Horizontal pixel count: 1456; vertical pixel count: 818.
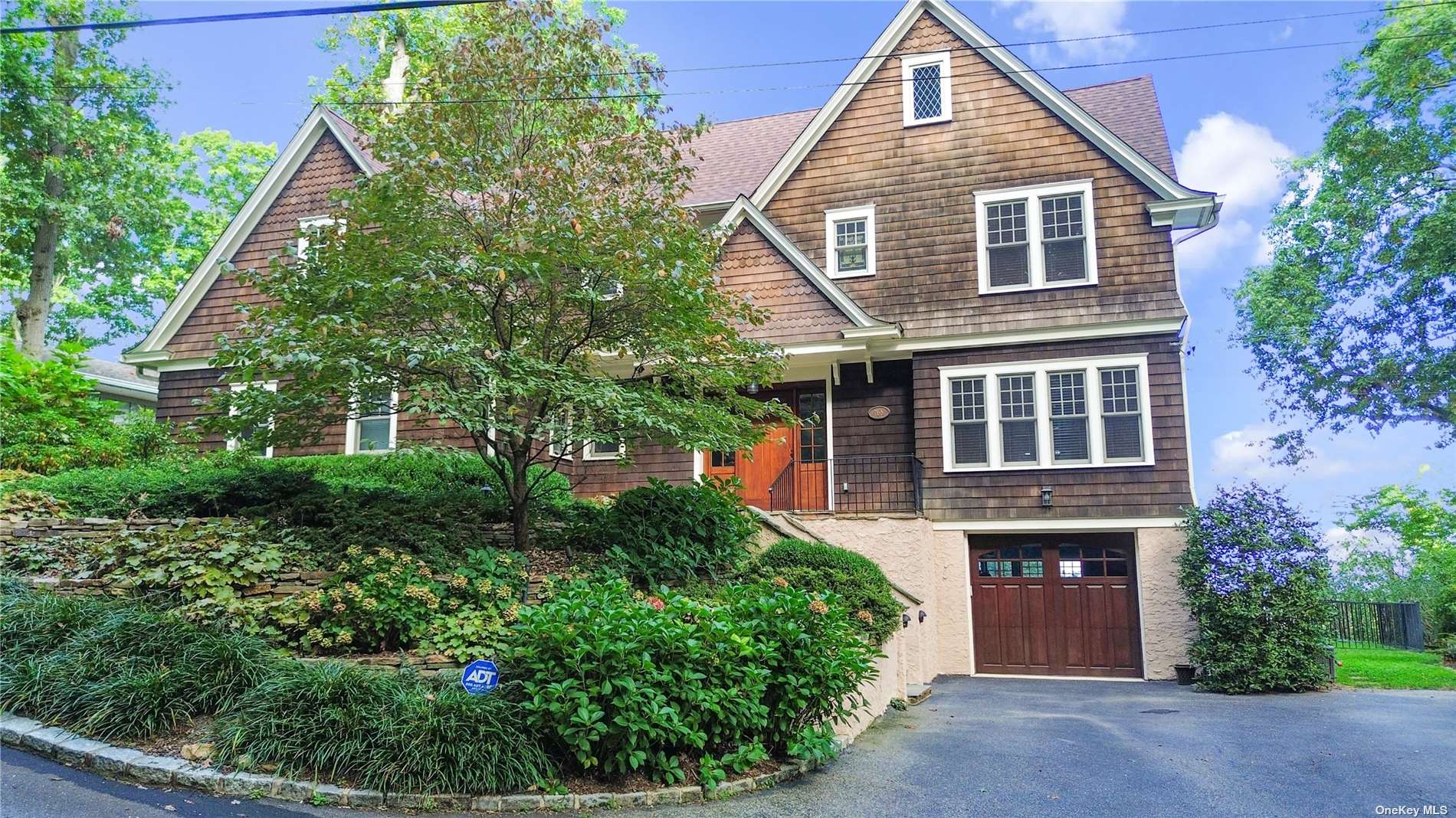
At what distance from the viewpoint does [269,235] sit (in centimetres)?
1762

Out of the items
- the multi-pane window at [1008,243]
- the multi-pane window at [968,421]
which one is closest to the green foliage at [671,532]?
the multi-pane window at [968,421]

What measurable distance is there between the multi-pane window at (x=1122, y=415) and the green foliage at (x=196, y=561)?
11.5m

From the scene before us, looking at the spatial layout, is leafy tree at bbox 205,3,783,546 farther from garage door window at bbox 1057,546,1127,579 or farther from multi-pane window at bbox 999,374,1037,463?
garage door window at bbox 1057,546,1127,579

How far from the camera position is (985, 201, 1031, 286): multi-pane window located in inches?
588

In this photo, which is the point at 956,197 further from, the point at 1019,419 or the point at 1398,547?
the point at 1398,547

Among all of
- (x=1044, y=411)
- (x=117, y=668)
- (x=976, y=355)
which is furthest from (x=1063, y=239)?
(x=117, y=668)

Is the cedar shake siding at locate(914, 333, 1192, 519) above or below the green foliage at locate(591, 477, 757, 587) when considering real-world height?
above

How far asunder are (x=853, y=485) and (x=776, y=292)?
136 inches

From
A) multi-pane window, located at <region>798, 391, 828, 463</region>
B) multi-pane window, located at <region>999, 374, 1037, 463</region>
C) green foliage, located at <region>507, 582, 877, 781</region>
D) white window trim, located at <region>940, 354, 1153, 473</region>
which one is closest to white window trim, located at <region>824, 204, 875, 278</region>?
multi-pane window, located at <region>798, 391, 828, 463</region>

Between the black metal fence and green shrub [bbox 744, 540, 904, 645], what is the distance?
12.0 metres

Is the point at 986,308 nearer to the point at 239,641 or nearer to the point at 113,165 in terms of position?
the point at 239,641

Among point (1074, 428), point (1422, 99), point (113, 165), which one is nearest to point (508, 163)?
point (1074, 428)

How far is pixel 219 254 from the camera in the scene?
17.7 meters

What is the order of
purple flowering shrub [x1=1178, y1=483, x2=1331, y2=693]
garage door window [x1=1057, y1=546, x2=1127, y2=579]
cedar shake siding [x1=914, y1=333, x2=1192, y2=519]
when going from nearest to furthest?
1. purple flowering shrub [x1=1178, y1=483, x2=1331, y2=693]
2. cedar shake siding [x1=914, y1=333, x2=1192, y2=519]
3. garage door window [x1=1057, y1=546, x2=1127, y2=579]
